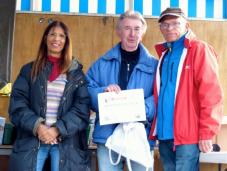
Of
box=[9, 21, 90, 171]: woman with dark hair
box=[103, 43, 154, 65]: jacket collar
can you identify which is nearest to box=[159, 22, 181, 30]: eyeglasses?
box=[103, 43, 154, 65]: jacket collar

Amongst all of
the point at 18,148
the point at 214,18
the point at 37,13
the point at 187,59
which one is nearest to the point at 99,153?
the point at 18,148

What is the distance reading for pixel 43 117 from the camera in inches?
119

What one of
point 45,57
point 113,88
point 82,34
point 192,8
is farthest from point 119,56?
point 192,8

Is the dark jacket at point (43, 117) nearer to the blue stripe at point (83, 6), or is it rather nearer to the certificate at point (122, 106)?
the certificate at point (122, 106)

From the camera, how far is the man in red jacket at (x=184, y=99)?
9.11 ft

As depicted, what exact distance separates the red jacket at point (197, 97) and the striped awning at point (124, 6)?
2291 mm

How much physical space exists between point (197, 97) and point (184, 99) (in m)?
0.09

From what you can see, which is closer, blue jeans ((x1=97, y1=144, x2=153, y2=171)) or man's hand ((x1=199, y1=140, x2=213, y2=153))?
man's hand ((x1=199, y1=140, x2=213, y2=153))

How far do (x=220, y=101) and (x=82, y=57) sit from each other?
2.41 metres

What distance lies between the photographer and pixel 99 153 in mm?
3057

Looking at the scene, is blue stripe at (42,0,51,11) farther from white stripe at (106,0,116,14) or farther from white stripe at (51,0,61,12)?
white stripe at (106,0,116,14)

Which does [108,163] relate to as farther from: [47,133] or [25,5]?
[25,5]

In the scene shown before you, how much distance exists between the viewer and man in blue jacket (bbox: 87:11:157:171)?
3020mm

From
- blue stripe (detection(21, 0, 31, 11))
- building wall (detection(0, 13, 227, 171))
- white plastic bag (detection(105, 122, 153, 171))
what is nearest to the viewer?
white plastic bag (detection(105, 122, 153, 171))
